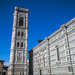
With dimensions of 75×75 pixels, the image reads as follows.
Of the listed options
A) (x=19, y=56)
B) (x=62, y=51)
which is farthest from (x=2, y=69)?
(x=62, y=51)

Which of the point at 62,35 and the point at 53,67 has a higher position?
the point at 62,35

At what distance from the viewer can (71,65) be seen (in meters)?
13.4

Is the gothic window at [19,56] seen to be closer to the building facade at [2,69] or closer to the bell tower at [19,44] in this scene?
the bell tower at [19,44]

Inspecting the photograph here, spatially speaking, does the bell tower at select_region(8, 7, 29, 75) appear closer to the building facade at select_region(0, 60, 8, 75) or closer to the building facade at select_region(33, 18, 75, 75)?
the building facade at select_region(33, 18, 75, 75)

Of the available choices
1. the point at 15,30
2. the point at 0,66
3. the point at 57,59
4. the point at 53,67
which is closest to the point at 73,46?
the point at 57,59

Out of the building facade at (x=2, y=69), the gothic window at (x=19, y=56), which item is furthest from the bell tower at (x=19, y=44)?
the building facade at (x=2, y=69)

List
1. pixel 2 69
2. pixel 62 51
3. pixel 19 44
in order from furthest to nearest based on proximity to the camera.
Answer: pixel 2 69, pixel 19 44, pixel 62 51

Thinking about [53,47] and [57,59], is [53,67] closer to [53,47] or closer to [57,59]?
[57,59]

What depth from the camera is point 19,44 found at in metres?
31.8

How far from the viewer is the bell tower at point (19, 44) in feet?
95.5

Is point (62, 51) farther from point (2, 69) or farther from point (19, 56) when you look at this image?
point (2, 69)

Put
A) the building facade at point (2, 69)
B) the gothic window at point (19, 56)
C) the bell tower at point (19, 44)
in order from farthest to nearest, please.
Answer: the building facade at point (2, 69), the gothic window at point (19, 56), the bell tower at point (19, 44)

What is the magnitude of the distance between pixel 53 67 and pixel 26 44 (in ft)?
51.9

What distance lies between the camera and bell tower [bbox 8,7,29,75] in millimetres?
29106
